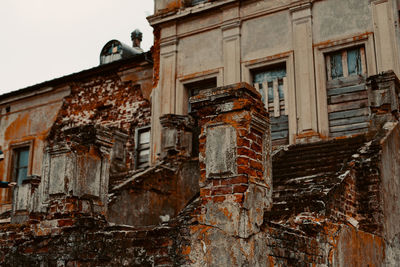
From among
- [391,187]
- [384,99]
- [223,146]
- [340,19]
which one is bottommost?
[223,146]

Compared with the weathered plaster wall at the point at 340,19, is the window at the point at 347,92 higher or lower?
lower

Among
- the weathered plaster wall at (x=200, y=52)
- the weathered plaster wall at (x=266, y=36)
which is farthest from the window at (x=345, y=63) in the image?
the weathered plaster wall at (x=200, y=52)

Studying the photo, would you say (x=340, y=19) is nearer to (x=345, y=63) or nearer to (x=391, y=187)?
(x=345, y=63)

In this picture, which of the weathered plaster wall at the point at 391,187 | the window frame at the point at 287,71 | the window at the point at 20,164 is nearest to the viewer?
the weathered plaster wall at the point at 391,187

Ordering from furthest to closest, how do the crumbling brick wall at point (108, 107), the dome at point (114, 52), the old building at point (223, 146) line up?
the dome at point (114, 52), the crumbling brick wall at point (108, 107), the old building at point (223, 146)

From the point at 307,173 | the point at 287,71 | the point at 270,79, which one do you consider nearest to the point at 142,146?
the point at 270,79

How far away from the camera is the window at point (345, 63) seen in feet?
37.3

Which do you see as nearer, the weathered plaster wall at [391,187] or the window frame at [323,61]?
the weathered plaster wall at [391,187]

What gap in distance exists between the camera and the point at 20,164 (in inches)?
716

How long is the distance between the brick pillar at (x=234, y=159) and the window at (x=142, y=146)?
10.5 metres

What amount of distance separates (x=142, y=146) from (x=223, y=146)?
11016 millimetres

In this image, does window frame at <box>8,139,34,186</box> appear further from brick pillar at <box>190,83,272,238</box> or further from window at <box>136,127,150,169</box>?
brick pillar at <box>190,83,272,238</box>

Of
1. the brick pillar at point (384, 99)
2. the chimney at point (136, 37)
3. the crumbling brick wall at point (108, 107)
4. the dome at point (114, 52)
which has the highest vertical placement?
the chimney at point (136, 37)

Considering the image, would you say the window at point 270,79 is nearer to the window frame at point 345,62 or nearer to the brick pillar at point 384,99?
the window frame at point 345,62
